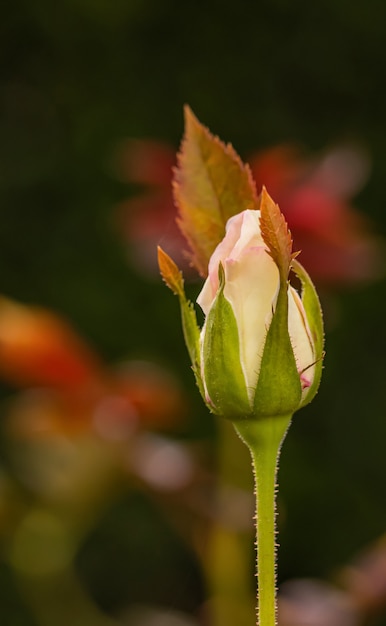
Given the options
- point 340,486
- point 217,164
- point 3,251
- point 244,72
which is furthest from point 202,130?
point 244,72

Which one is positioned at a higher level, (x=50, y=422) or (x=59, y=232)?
(x=50, y=422)

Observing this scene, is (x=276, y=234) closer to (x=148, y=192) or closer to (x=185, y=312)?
(x=185, y=312)

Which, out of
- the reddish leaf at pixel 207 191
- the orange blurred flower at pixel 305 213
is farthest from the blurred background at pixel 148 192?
the reddish leaf at pixel 207 191

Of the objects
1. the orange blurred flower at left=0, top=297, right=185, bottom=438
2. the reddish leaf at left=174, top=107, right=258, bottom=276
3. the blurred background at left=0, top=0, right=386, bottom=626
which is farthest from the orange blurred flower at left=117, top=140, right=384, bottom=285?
the blurred background at left=0, top=0, right=386, bottom=626

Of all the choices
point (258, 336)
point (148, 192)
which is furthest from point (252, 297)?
point (148, 192)

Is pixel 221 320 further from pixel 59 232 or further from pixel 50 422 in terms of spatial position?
pixel 59 232

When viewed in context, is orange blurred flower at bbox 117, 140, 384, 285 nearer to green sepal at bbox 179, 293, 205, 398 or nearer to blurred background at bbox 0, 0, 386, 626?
green sepal at bbox 179, 293, 205, 398
